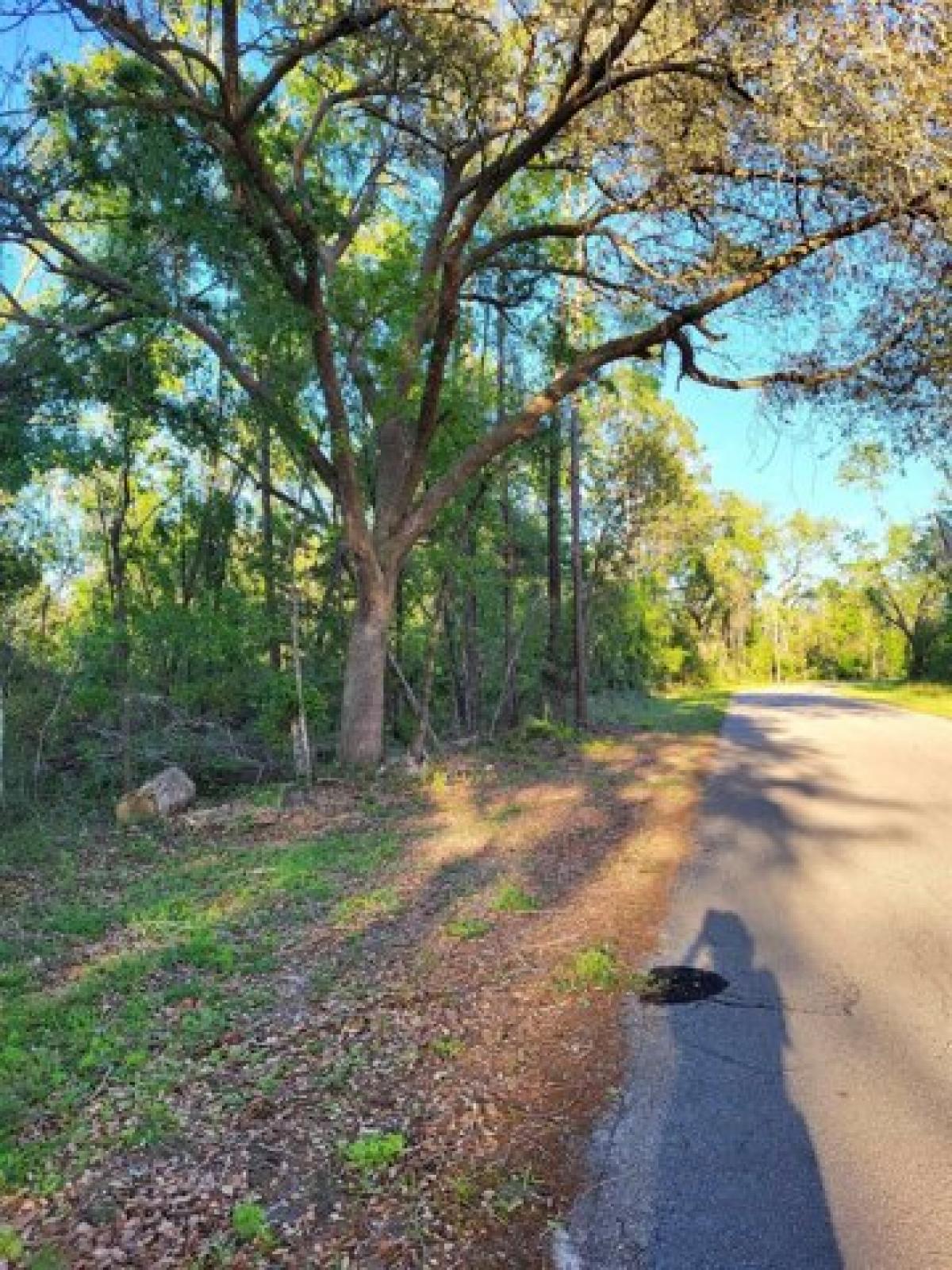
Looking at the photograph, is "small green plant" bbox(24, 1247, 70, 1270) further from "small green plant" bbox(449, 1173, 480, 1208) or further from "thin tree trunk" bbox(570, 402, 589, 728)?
"thin tree trunk" bbox(570, 402, 589, 728)

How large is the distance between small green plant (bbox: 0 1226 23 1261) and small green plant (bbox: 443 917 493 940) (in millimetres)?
3229

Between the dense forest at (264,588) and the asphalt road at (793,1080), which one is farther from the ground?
the dense forest at (264,588)

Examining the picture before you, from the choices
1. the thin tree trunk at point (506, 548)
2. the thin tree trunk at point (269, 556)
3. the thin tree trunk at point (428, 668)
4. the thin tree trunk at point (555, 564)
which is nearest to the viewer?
the thin tree trunk at point (428, 668)

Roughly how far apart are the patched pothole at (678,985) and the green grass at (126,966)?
2049mm

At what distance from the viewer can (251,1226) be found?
3012 millimetres

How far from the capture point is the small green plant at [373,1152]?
336cm

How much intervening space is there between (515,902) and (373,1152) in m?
3.30

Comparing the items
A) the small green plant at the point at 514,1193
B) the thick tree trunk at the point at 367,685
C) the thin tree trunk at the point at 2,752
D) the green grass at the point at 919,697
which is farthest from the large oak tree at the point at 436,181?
the green grass at the point at 919,697

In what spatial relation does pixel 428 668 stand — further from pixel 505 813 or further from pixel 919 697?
pixel 919 697

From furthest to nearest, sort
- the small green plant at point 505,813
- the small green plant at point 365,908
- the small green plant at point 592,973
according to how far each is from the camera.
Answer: the small green plant at point 505,813, the small green plant at point 365,908, the small green plant at point 592,973

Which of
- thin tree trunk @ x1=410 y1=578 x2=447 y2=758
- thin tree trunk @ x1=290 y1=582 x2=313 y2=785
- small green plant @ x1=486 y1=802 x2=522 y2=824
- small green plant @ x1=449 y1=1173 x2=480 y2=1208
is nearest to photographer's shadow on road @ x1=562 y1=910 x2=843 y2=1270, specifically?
small green plant @ x1=449 y1=1173 x2=480 y2=1208

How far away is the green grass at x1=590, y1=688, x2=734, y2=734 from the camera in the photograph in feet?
68.3

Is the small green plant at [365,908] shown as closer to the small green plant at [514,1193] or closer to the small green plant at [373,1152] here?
the small green plant at [373,1152]

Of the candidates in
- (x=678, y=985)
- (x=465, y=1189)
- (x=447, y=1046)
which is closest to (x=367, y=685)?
(x=678, y=985)
